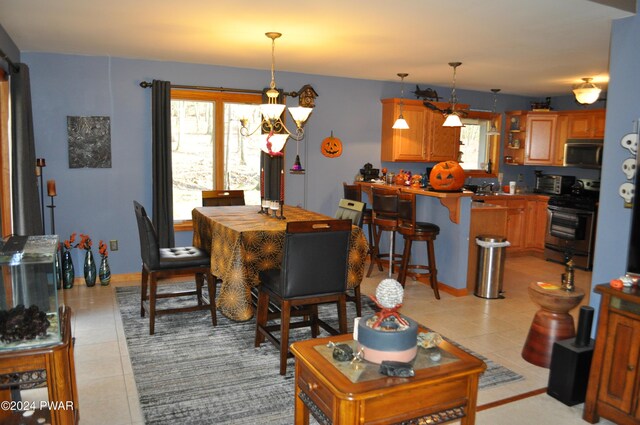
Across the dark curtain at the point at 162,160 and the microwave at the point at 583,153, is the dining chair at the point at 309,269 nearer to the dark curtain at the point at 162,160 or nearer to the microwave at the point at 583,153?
the dark curtain at the point at 162,160

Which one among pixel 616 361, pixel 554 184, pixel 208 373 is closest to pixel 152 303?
pixel 208 373

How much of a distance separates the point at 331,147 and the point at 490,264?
2.44m

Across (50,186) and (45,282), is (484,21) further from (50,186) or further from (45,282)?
(50,186)

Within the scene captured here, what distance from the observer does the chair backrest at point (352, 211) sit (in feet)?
14.4

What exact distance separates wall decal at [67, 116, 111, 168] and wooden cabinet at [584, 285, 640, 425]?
467 cm

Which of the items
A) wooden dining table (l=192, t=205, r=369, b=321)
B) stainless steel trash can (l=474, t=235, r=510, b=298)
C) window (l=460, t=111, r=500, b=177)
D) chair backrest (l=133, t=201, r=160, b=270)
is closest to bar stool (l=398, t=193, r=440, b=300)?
stainless steel trash can (l=474, t=235, r=510, b=298)

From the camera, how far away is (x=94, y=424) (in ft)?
8.86

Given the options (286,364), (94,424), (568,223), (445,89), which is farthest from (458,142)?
(94,424)

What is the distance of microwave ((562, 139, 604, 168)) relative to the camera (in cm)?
666

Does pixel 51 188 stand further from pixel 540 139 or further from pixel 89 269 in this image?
pixel 540 139

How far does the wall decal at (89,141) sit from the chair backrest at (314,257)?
120 inches

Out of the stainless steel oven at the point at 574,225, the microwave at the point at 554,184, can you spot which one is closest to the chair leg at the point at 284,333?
the stainless steel oven at the point at 574,225

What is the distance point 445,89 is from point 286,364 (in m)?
5.09

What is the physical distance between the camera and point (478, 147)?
25.5ft
